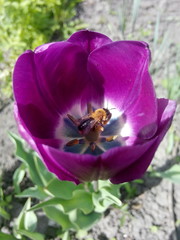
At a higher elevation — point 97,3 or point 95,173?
point 95,173

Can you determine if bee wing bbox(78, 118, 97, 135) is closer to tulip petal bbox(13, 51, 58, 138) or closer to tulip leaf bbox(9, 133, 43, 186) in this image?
tulip petal bbox(13, 51, 58, 138)

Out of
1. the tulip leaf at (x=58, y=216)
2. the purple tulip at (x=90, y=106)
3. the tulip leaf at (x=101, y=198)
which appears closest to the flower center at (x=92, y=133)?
A: the purple tulip at (x=90, y=106)

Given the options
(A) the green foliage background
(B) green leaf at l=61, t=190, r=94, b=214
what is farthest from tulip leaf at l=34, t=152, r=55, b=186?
(A) the green foliage background

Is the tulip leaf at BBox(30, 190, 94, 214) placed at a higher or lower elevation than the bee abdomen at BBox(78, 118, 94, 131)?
lower

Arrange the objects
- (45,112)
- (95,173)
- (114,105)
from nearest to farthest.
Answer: (95,173) → (45,112) → (114,105)

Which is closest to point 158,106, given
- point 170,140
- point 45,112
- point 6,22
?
point 45,112

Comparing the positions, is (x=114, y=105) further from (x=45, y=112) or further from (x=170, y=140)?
(x=170, y=140)
